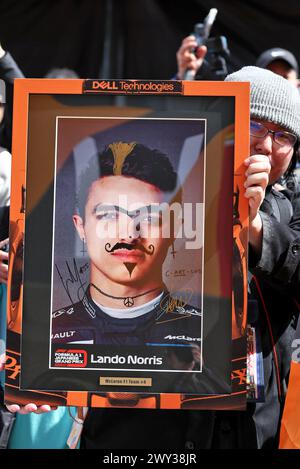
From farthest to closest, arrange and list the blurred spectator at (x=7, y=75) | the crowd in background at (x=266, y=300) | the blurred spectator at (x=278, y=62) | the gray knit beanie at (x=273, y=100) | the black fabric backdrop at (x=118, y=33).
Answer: the black fabric backdrop at (x=118, y=33) → the blurred spectator at (x=278, y=62) → the blurred spectator at (x=7, y=75) → the gray knit beanie at (x=273, y=100) → the crowd in background at (x=266, y=300)

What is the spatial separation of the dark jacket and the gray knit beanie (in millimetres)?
202

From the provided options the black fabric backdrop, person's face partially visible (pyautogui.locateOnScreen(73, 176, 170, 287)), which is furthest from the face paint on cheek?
the black fabric backdrop

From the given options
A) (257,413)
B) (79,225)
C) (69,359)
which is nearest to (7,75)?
(79,225)

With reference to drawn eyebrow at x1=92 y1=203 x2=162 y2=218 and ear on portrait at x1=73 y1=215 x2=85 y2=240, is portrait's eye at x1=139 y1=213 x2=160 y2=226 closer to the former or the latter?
drawn eyebrow at x1=92 y1=203 x2=162 y2=218

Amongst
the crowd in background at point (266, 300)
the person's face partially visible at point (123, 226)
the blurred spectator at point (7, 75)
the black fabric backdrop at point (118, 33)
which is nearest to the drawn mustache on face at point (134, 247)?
the person's face partially visible at point (123, 226)

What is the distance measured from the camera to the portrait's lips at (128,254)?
5.83 ft

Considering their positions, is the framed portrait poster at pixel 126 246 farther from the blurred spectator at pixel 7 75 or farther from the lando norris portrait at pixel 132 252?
the blurred spectator at pixel 7 75

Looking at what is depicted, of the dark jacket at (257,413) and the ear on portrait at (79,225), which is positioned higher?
the ear on portrait at (79,225)

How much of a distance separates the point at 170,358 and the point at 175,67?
2.93 metres

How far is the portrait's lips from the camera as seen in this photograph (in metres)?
1.78

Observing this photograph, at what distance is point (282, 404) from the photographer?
202 cm

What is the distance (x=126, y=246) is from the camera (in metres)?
1.77

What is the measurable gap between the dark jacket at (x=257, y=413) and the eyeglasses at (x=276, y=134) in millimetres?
143

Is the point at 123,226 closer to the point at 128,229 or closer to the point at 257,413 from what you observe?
the point at 128,229
